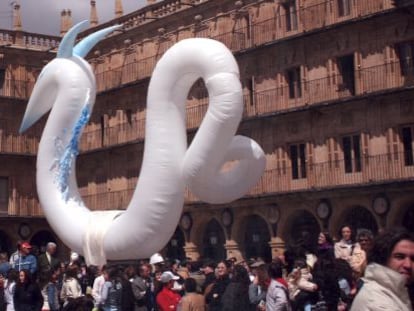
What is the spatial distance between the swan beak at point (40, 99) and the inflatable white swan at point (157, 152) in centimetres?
2

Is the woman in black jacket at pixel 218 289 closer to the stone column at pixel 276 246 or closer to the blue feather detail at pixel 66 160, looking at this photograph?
the blue feather detail at pixel 66 160

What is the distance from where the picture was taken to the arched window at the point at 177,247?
2766 centimetres

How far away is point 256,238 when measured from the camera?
25.4 metres

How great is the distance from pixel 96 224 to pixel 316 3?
40.9 ft

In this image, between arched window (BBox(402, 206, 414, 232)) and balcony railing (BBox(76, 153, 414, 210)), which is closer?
balcony railing (BBox(76, 153, 414, 210))

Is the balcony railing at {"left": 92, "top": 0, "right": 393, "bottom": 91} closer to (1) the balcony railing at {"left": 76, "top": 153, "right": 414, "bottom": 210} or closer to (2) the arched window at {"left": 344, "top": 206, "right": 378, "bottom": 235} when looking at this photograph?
(1) the balcony railing at {"left": 76, "top": 153, "right": 414, "bottom": 210}

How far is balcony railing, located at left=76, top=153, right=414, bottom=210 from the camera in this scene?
2057 centimetres

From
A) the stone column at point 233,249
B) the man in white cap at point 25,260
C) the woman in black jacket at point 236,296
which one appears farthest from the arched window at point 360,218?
the woman in black jacket at point 236,296

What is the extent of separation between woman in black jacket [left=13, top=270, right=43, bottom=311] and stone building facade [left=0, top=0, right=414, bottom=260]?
37.5 ft

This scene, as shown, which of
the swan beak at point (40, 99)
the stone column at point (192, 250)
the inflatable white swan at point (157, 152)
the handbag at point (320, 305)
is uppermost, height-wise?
the swan beak at point (40, 99)

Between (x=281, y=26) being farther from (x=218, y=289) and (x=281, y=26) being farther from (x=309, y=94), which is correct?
(x=218, y=289)

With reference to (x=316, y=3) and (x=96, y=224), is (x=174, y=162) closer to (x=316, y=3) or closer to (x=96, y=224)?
(x=96, y=224)

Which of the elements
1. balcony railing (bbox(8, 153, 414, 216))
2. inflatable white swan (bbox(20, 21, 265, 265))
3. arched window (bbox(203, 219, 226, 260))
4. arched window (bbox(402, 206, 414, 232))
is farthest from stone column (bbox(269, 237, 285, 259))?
inflatable white swan (bbox(20, 21, 265, 265))

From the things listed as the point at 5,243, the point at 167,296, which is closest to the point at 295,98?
the point at 5,243
